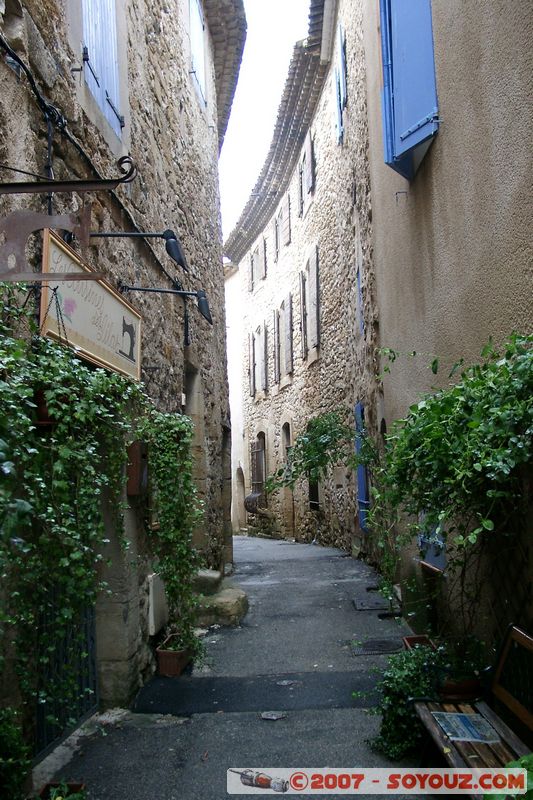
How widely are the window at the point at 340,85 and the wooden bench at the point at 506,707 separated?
27.2 ft

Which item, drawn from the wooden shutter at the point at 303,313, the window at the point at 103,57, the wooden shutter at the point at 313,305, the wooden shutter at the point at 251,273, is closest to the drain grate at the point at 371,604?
the window at the point at 103,57

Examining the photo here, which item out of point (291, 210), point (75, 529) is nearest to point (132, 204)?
point (75, 529)

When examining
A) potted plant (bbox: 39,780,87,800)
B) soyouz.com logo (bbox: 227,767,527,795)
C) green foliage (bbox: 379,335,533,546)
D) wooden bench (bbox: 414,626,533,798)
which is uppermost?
green foliage (bbox: 379,335,533,546)

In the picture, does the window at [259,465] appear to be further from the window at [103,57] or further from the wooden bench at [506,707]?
the wooden bench at [506,707]

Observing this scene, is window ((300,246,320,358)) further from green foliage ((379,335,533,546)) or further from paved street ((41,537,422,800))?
green foliage ((379,335,533,546))

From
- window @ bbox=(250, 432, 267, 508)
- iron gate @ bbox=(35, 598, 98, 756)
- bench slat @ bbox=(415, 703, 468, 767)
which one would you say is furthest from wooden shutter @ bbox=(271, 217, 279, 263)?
bench slat @ bbox=(415, 703, 468, 767)

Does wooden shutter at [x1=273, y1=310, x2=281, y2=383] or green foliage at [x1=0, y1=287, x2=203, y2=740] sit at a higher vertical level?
wooden shutter at [x1=273, y1=310, x2=281, y2=383]

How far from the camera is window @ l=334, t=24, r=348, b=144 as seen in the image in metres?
9.50

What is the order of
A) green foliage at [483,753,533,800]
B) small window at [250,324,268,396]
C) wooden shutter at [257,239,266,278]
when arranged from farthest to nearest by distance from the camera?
wooden shutter at [257,239,266,278]
small window at [250,324,268,396]
green foliage at [483,753,533,800]

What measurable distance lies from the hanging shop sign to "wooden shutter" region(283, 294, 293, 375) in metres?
10.4

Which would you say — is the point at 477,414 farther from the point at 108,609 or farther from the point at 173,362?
the point at 173,362

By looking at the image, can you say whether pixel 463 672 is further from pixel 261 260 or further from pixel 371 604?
pixel 261 260

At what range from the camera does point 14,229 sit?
276cm

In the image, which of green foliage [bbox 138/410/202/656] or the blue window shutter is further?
green foliage [bbox 138/410/202/656]
